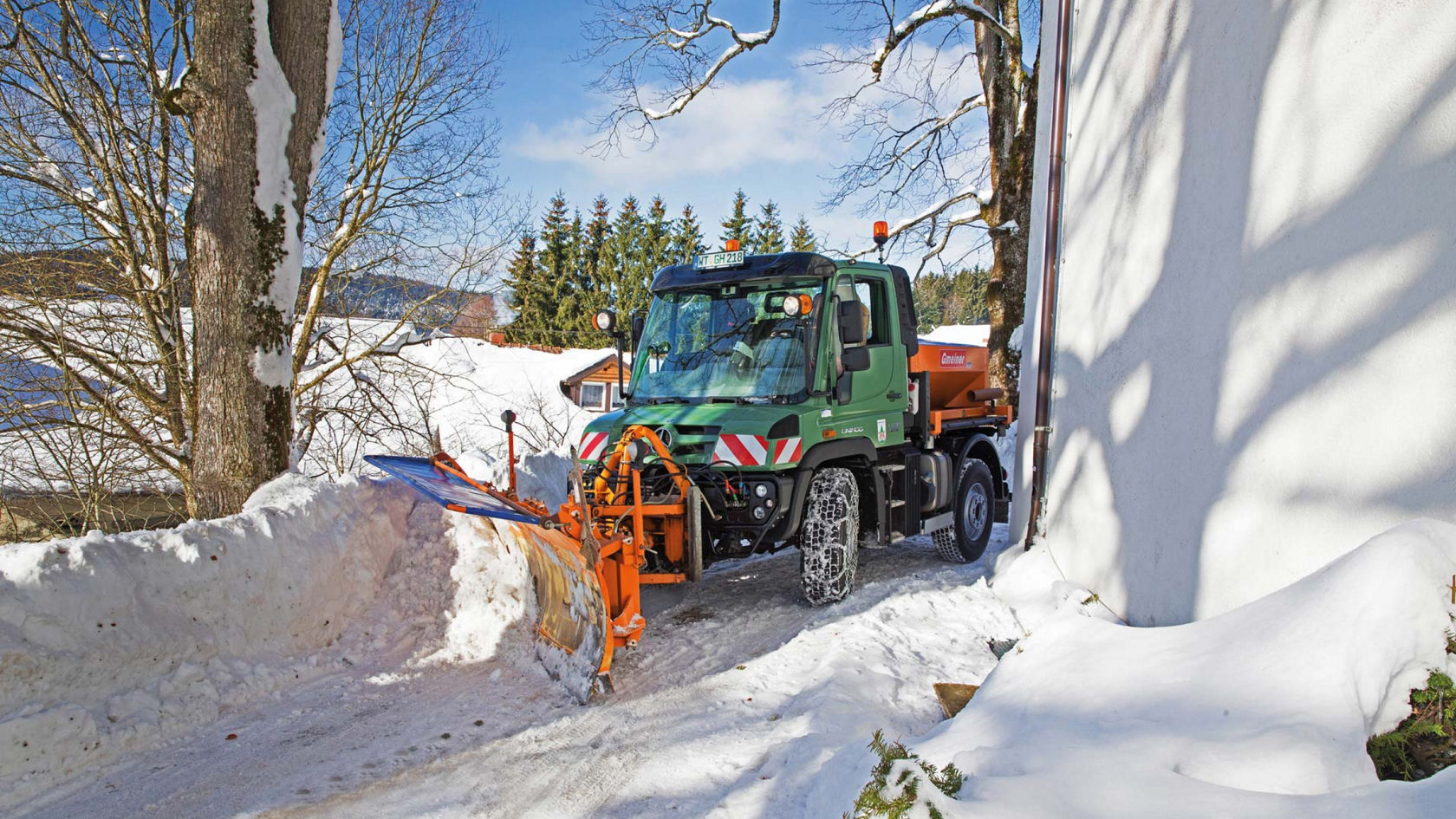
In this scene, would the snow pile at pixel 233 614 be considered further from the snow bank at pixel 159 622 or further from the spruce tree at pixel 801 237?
the spruce tree at pixel 801 237

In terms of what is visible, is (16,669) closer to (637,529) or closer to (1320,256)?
(637,529)

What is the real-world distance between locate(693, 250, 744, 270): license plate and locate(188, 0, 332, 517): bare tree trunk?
9.83ft

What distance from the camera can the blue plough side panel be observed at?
418 cm

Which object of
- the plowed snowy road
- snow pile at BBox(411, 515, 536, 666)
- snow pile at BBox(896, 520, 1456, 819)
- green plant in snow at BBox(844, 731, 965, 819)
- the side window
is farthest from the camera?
the side window

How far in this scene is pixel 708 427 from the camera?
18.8 feet

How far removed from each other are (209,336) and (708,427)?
342 cm

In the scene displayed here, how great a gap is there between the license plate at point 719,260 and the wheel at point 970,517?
10.6 ft

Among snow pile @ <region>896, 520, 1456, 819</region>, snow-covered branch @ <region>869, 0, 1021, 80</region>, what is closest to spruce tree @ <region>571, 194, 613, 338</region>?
snow-covered branch @ <region>869, 0, 1021, 80</region>

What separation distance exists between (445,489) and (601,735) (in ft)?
5.24

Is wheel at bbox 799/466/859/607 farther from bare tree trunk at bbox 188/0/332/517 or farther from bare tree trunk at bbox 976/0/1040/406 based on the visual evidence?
bare tree trunk at bbox 976/0/1040/406

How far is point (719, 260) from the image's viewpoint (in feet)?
20.9

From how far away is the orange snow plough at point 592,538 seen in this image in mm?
4355

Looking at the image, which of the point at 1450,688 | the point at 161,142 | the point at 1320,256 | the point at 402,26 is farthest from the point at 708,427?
the point at 402,26

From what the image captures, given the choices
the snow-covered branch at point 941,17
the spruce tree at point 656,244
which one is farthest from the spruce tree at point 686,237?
the snow-covered branch at point 941,17
